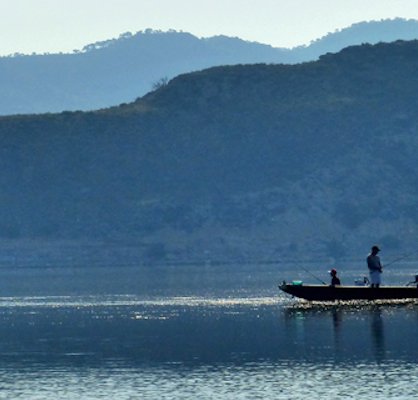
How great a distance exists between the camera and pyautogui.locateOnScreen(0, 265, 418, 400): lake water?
153 feet

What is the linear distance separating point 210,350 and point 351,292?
81.6 feet

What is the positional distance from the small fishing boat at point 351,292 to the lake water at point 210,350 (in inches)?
28.6

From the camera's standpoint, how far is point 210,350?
5866 centimetres

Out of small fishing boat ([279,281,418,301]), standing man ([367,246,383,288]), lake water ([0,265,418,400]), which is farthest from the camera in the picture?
small fishing boat ([279,281,418,301])

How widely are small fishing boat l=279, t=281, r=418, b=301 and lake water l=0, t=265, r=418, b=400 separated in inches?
28.6

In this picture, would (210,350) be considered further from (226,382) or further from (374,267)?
(374,267)

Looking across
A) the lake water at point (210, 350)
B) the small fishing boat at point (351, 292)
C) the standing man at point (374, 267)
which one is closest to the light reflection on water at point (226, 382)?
the lake water at point (210, 350)

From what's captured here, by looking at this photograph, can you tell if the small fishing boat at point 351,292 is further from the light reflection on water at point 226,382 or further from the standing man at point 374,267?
the light reflection on water at point 226,382

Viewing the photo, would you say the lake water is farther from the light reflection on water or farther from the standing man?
the standing man

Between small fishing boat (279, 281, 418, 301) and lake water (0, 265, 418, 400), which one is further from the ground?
small fishing boat (279, 281, 418, 301)

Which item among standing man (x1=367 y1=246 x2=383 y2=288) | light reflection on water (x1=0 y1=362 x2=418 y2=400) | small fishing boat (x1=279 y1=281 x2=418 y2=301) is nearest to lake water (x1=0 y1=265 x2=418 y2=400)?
light reflection on water (x1=0 y1=362 x2=418 y2=400)

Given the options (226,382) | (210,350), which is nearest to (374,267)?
(210,350)

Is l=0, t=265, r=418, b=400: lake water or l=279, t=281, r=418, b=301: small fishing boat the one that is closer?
l=0, t=265, r=418, b=400: lake water

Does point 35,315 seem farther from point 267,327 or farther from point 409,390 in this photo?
point 409,390
